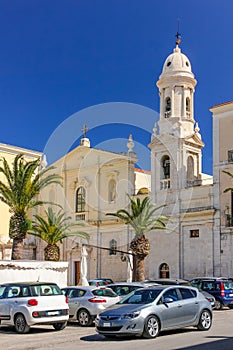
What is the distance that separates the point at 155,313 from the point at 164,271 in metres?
27.4

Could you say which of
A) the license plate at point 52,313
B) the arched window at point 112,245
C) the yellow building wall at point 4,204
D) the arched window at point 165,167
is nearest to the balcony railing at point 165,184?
the arched window at point 165,167

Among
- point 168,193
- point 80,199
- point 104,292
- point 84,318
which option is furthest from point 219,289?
point 80,199

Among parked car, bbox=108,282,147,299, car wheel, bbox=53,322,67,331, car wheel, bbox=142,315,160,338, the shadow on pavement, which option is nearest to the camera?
the shadow on pavement

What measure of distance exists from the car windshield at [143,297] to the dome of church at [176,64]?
100 ft

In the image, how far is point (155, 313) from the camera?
49.5 ft

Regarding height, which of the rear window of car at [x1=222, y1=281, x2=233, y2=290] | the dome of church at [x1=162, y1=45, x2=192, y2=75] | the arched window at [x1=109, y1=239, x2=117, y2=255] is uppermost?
the dome of church at [x1=162, y1=45, x2=192, y2=75]

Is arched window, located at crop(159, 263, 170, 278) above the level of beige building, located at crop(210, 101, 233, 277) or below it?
below

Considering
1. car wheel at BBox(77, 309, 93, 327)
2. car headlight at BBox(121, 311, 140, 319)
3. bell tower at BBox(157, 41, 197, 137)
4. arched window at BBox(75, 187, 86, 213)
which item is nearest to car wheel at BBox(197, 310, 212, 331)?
car headlight at BBox(121, 311, 140, 319)

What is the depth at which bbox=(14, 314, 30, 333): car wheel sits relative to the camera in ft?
55.2

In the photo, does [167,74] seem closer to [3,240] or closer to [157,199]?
[157,199]

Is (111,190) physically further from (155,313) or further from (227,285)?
(155,313)

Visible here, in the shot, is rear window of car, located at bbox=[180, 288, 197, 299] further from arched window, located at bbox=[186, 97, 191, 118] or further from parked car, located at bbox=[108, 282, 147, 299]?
arched window, located at bbox=[186, 97, 191, 118]

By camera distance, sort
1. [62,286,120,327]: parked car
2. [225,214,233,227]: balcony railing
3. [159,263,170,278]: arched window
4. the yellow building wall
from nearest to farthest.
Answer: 1. [62,286,120,327]: parked car
2. [225,214,233,227]: balcony railing
3. [159,263,170,278]: arched window
4. the yellow building wall

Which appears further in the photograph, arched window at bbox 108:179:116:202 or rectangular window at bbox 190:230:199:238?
arched window at bbox 108:179:116:202
